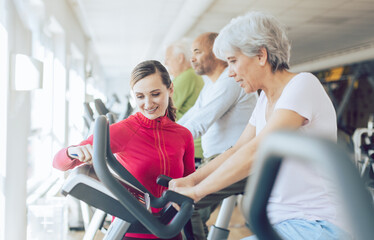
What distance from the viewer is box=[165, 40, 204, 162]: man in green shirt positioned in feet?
7.98

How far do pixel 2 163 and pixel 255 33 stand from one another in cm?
220

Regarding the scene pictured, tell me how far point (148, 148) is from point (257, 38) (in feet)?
1.73

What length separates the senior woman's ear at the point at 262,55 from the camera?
126 centimetres

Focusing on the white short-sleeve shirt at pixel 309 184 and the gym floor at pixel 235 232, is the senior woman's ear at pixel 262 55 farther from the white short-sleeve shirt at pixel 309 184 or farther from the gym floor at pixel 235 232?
the gym floor at pixel 235 232

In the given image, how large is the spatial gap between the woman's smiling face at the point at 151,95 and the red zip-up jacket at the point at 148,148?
0.10 feet

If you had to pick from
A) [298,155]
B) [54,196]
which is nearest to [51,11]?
[54,196]

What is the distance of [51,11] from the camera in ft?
15.6

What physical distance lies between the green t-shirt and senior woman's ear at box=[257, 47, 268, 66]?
1171mm

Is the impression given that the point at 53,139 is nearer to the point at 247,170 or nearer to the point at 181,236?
the point at 181,236

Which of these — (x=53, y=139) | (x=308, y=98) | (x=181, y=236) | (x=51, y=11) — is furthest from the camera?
(x=53, y=139)

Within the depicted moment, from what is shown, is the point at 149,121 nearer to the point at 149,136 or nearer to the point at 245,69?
the point at 149,136

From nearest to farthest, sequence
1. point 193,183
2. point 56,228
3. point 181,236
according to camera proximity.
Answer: point 193,183 → point 181,236 → point 56,228

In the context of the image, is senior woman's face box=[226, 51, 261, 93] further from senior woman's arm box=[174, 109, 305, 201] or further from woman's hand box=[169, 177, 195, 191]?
woman's hand box=[169, 177, 195, 191]

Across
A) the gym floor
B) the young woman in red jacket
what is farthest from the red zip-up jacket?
the gym floor
